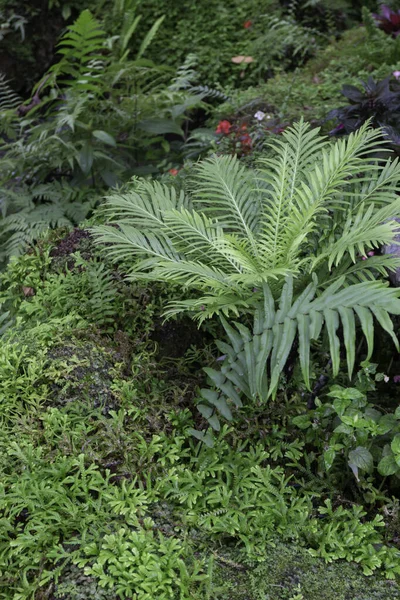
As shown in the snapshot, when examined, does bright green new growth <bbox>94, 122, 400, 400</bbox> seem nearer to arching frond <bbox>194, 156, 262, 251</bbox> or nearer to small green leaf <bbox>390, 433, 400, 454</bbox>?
arching frond <bbox>194, 156, 262, 251</bbox>

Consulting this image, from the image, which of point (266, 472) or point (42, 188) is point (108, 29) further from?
point (266, 472)

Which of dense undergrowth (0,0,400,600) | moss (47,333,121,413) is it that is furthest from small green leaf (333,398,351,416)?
moss (47,333,121,413)

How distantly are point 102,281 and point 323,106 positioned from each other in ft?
8.19

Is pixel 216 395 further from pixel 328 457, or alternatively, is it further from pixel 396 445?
pixel 396 445

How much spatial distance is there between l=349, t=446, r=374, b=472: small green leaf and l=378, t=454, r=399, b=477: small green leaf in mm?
31

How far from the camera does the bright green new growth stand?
5.66 feet

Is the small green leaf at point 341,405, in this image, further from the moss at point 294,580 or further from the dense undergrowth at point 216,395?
the moss at point 294,580

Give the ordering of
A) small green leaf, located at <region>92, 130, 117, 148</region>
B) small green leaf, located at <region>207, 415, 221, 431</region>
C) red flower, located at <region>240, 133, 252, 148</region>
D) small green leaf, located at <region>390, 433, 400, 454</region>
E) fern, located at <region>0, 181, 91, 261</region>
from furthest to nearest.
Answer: small green leaf, located at <region>92, 130, 117, 148</region>, red flower, located at <region>240, 133, 252, 148</region>, fern, located at <region>0, 181, 91, 261</region>, small green leaf, located at <region>207, 415, 221, 431</region>, small green leaf, located at <region>390, 433, 400, 454</region>

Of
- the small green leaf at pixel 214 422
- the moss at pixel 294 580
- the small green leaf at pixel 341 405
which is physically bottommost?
the moss at pixel 294 580

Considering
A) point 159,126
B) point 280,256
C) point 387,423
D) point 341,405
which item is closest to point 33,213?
point 159,126

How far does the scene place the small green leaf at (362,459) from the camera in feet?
5.96

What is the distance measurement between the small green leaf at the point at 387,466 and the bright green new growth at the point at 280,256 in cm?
43

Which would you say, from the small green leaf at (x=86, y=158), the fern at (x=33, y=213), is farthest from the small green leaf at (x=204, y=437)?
the small green leaf at (x=86, y=158)

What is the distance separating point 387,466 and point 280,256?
33.9 inches
